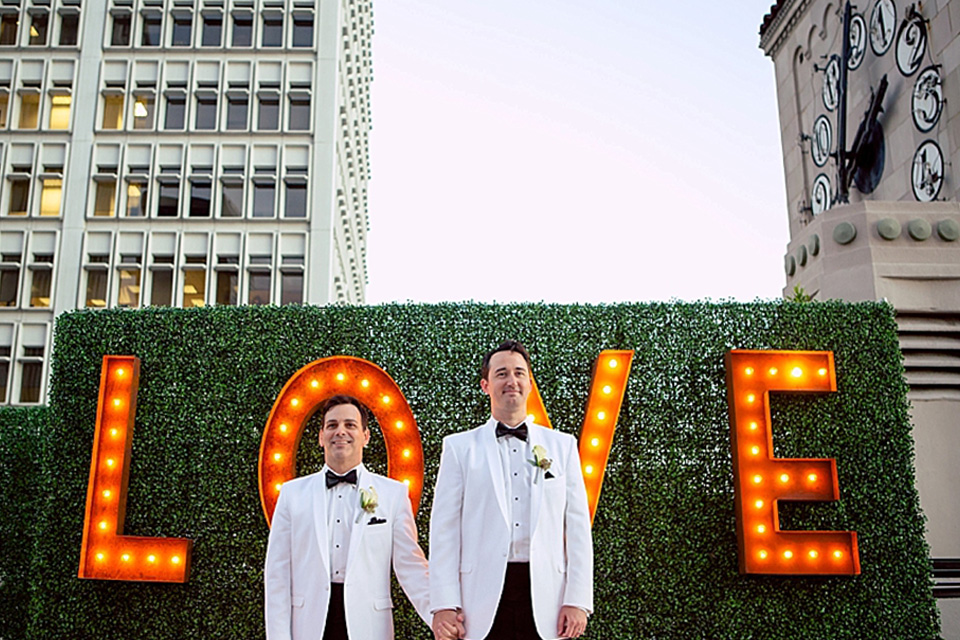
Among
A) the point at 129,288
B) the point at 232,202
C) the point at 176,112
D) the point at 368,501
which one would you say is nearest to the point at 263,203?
the point at 232,202

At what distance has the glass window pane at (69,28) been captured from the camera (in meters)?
36.9

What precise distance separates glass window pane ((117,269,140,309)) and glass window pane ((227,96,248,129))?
736cm

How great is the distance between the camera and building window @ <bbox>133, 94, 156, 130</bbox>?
3578 centimetres

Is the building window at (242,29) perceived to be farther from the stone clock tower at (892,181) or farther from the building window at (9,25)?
the stone clock tower at (892,181)

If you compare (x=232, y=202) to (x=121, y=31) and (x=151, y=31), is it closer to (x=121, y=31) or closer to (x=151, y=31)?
(x=151, y=31)

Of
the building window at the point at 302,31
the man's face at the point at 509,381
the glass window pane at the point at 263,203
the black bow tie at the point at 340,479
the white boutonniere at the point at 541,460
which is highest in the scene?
the building window at the point at 302,31

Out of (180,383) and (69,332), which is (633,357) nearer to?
(180,383)

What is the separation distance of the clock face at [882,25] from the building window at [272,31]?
26633 mm

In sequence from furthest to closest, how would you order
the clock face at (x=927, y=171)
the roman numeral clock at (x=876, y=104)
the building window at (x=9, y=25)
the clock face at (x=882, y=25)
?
the building window at (x=9, y=25) < the clock face at (x=882, y=25) < the roman numeral clock at (x=876, y=104) < the clock face at (x=927, y=171)

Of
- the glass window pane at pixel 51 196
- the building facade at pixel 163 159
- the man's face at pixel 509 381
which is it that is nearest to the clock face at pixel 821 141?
the man's face at pixel 509 381

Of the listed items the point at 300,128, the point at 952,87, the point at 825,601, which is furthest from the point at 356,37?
the point at 825,601

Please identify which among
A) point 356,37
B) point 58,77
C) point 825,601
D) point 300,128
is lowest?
point 825,601

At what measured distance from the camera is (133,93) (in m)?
35.8

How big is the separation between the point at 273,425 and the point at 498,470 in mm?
4198
